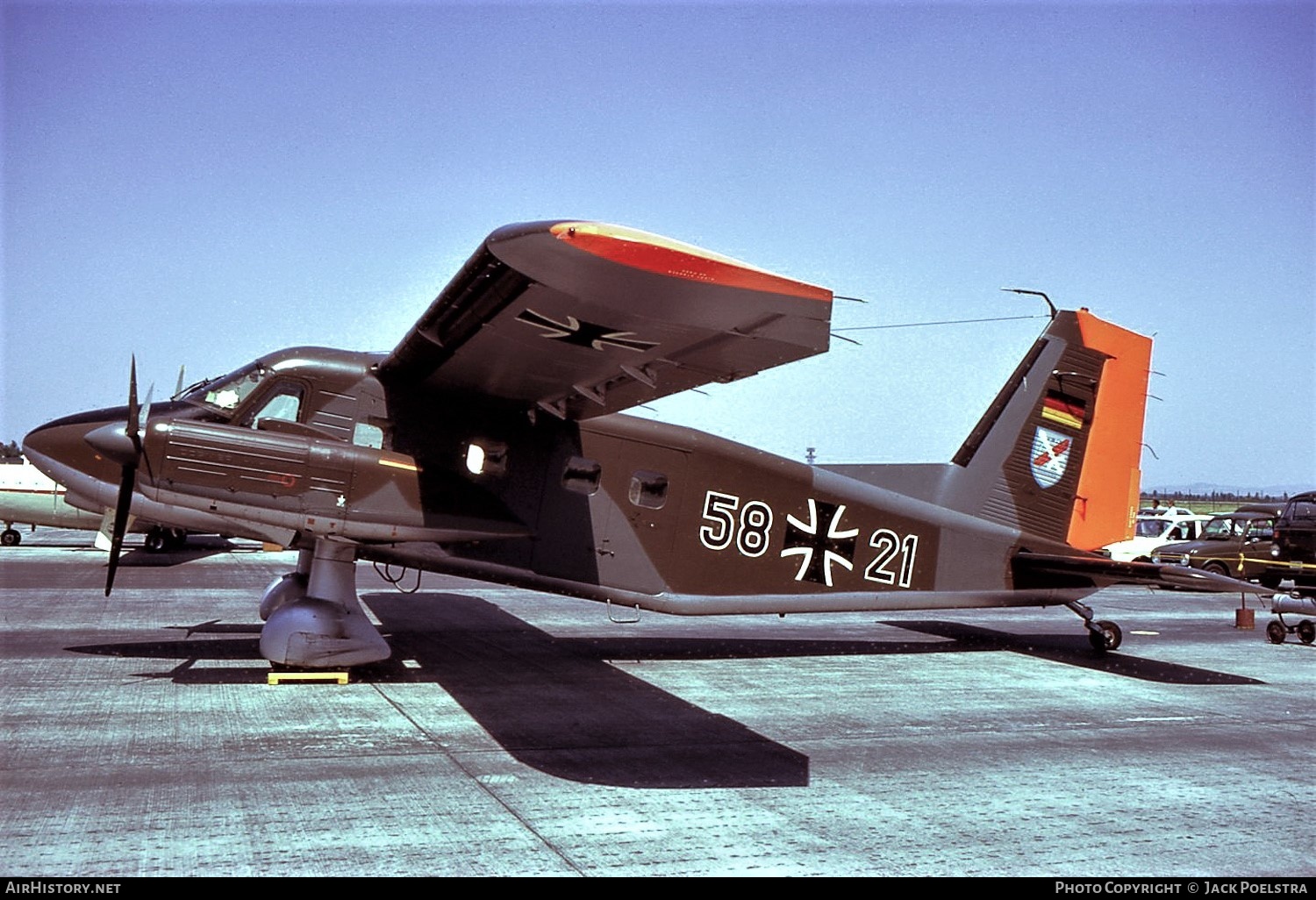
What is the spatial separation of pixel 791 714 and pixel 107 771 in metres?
5.81

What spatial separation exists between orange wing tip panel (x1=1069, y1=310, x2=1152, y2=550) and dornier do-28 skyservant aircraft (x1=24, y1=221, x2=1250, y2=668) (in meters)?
0.10

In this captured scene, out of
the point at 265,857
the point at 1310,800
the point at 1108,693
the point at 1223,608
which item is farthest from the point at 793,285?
the point at 1223,608

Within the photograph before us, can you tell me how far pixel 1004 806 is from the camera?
6.83m

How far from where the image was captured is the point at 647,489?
449 inches

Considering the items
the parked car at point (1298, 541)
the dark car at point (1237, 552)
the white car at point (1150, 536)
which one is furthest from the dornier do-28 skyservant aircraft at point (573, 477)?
the white car at point (1150, 536)

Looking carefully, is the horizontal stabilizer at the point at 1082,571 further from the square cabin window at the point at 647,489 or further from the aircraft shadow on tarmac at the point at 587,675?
the square cabin window at the point at 647,489

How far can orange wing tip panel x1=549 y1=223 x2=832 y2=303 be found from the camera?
5.98 metres

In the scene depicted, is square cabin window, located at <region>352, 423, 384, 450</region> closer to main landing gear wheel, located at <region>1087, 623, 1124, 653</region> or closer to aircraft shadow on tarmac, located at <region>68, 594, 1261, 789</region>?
aircraft shadow on tarmac, located at <region>68, 594, 1261, 789</region>

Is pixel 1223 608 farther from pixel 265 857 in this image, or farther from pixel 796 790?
pixel 265 857

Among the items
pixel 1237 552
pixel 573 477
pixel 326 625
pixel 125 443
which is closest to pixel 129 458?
pixel 125 443

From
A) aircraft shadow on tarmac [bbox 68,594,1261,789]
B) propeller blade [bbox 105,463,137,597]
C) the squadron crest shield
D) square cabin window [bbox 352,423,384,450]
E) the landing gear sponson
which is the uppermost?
the squadron crest shield

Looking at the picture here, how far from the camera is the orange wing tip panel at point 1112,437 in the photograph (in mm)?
14078

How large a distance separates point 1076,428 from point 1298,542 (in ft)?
35.3

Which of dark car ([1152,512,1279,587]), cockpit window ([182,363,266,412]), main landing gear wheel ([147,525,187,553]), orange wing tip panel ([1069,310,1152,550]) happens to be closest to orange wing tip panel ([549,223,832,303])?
cockpit window ([182,363,266,412])
